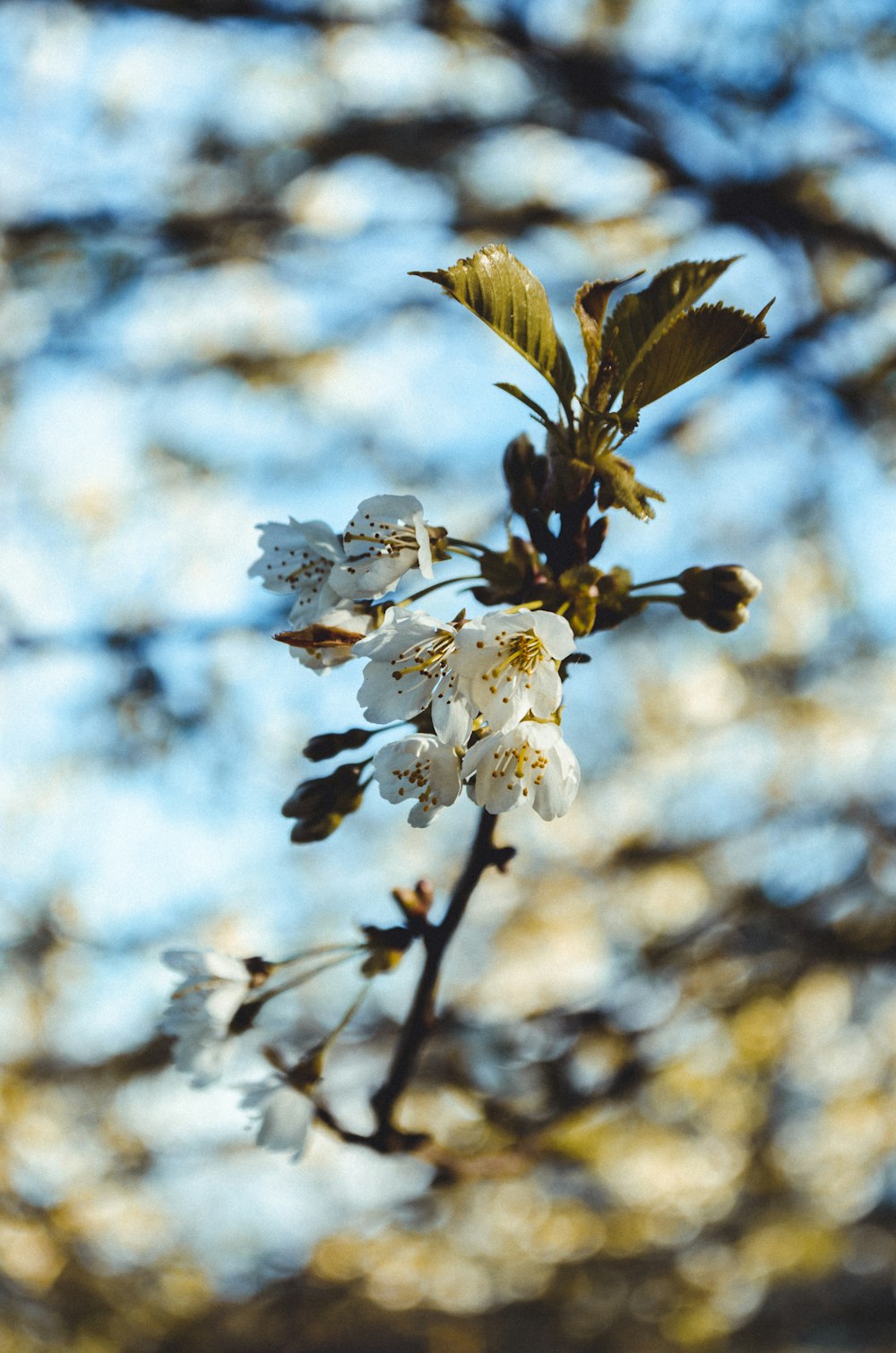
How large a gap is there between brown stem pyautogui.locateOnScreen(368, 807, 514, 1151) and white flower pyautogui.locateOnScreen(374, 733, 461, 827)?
0.04m

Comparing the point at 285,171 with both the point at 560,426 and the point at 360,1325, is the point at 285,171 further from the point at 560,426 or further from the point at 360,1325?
the point at 360,1325

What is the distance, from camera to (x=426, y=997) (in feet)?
2.93

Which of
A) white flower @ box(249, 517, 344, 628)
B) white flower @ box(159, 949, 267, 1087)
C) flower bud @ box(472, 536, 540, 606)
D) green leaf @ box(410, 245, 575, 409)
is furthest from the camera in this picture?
white flower @ box(159, 949, 267, 1087)

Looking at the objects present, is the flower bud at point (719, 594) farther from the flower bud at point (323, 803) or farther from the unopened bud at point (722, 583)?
the flower bud at point (323, 803)

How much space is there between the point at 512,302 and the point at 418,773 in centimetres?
39

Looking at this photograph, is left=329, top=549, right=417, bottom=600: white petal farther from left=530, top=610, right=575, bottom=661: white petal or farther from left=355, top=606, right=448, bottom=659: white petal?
left=530, top=610, right=575, bottom=661: white petal

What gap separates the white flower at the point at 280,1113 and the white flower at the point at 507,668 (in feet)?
1.74

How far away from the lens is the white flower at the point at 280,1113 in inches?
42.2

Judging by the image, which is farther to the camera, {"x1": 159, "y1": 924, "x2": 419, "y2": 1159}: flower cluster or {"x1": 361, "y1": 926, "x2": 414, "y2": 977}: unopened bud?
{"x1": 159, "y1": 924, "x2": 419, "y2": 1159}: flower cluster

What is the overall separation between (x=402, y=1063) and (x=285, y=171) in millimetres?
3328

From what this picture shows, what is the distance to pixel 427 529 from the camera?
2.88 feet

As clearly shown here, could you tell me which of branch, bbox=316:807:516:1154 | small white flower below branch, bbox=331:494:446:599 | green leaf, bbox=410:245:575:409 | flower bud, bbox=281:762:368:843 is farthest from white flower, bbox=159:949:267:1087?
green leaf, bbox=410:245:575:409

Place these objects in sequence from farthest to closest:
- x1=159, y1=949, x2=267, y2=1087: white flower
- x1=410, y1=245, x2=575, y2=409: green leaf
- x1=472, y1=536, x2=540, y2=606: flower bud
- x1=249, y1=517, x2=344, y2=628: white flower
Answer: x1=159, y1=949, x2=267, y2=1087: white flower < x1=249, y1=517, x2=344, y2=628: white flower < x1=472, y1=536, x2=540, y2=606: flower bud < x1=410, y1=245, x2=575, y2=409: green leaf

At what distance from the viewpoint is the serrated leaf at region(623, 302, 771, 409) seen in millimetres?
757
